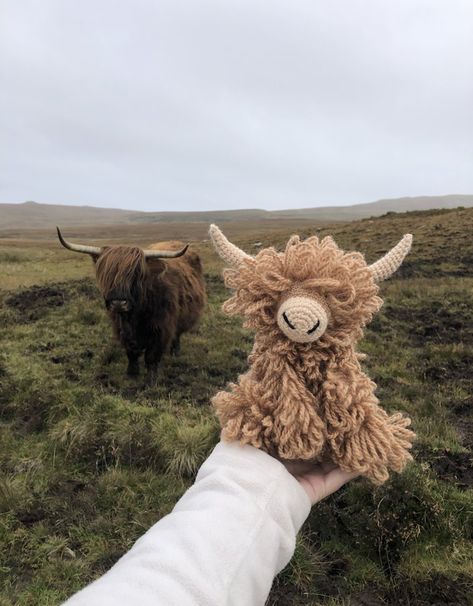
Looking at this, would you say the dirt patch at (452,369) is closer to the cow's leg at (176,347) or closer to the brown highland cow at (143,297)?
the brown highland cow at (143,297)

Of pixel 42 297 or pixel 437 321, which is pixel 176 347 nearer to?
pixel 437 321

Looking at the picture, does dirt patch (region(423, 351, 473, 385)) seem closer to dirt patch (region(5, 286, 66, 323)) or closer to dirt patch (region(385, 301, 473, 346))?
dirt patch (region(385, 301, 473, 346))

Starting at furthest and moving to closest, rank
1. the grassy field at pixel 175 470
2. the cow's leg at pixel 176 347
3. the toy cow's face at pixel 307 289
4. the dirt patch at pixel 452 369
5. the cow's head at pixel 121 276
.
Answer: the cow's leg at pixel 176 347
the dirt patch at pixel 452 369
the cow's head at pixel 121 276
the grassy field at pixel 175 470
the toy cow's face at pixel 307 289

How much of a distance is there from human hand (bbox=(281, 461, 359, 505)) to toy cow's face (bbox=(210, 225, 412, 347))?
1.73ft

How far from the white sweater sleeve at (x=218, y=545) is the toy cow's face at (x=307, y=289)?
0.56 meters

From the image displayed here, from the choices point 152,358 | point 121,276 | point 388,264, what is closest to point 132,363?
point 152,358

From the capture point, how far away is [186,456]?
4273 millimetres

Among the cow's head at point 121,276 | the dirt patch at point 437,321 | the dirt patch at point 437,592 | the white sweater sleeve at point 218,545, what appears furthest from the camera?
the dirt patch at point 437,321

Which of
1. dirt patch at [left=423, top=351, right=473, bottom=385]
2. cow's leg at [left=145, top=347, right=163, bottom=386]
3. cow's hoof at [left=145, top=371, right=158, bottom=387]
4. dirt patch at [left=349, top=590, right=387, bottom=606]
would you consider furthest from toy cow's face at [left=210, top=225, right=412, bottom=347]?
dirt patch at [left=423, top=351, right=473, bottom=385]

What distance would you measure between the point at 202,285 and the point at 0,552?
21.3 feet

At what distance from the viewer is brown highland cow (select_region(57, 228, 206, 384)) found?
19.1ft

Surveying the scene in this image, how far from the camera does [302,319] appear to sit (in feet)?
5.71

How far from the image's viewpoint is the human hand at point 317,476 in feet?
5.93

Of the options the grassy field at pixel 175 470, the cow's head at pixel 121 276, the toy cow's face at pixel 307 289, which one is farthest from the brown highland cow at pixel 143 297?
the toy cow's face at pixel 307 289
